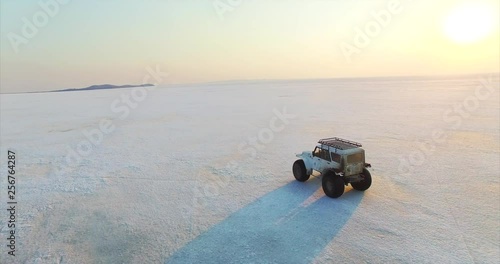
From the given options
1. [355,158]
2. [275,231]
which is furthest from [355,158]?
[275,231]

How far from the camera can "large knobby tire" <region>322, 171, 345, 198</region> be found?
8.09 meters

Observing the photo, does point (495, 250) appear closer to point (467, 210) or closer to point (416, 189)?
point (467, 210)

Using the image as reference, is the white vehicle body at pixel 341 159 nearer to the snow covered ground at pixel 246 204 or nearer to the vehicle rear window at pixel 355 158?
the vehicle rear window at pixel 355 158

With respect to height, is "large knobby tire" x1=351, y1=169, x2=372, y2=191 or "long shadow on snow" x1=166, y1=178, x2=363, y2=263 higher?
"large knobby tire" x1=351, y1=169, x2=372, y2=191

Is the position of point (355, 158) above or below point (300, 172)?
above

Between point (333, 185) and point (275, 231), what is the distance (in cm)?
236

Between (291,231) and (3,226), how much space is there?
270 inches

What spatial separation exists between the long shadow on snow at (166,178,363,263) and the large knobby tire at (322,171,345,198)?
168 mm

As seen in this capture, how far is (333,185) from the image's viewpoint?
8117 millimetres

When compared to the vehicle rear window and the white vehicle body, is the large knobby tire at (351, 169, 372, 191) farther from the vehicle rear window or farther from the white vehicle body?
the vehicle rear window

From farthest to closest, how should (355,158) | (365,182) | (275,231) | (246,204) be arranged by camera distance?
(365,182), (355,158), (246,204), (275,231)

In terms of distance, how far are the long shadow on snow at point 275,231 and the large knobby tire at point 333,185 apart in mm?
168

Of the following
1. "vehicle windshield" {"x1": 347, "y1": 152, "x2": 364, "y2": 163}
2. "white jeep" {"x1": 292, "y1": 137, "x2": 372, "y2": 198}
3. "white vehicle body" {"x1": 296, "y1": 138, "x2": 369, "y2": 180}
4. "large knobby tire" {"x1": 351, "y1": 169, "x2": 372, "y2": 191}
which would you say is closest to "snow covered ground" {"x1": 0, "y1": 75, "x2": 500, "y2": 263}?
"large knobby tire" {"x1": 351, "y1": 169, "x2": 372, "y2": 191}

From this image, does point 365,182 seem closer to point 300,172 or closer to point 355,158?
point 355,158
